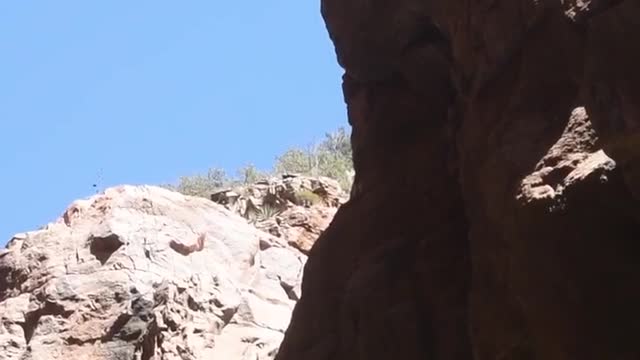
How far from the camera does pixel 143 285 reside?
10406mm

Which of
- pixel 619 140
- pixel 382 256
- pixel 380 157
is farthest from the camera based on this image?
pixel 380 157

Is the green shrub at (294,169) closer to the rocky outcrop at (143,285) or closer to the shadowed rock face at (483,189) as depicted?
the rocky outcrop at (143,285)

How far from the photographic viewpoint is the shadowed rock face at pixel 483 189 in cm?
361

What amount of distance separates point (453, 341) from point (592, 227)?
5.03ft

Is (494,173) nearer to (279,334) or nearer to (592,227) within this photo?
(592,227)

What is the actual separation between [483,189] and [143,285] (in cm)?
634

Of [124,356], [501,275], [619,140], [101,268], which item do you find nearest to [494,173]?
[501,275]

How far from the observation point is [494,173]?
14.3ft

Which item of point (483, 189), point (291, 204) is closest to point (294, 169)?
point (291, 204)

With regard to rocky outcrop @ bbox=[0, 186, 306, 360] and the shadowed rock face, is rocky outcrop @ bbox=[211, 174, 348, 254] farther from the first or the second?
the shadowed rock face

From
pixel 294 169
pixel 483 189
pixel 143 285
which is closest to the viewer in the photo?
pixel 483 189

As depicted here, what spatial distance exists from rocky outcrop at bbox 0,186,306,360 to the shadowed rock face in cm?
387

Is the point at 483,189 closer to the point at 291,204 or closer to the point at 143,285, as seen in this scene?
the point at 143,285

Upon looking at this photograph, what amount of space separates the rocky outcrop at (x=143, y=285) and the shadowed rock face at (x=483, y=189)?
3875 millimetres
